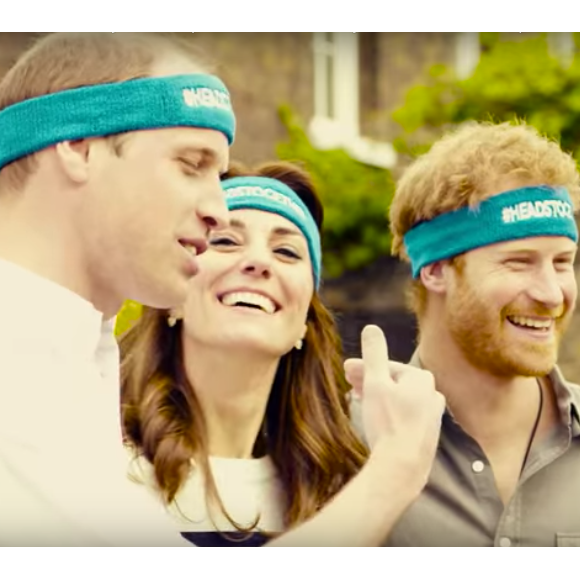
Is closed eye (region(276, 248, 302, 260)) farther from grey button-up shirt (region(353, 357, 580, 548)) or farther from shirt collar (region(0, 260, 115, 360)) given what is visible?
shirt collar (region(0, 260, 115, 360))

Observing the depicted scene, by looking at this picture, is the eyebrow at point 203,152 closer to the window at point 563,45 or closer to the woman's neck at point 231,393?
the woman's neck at point 231,393

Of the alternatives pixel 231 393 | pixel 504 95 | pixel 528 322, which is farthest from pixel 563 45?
pixel 231 393

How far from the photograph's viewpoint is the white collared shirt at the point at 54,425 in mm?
2760

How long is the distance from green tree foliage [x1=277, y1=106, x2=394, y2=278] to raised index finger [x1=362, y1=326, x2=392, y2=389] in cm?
28

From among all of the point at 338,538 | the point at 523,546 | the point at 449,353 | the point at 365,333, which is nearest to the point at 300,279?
the point at 365,333

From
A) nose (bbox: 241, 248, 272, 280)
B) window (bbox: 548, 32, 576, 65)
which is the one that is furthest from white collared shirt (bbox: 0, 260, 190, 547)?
window (bbox: 548, 32, 576, 65)

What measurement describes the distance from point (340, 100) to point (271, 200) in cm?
75

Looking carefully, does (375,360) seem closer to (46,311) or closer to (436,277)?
(436,277)

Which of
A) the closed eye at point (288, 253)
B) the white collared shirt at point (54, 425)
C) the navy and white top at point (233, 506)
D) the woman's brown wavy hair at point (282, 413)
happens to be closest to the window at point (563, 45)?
the woman's brown wavy hair at point (282, 413)

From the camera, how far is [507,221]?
3127 millimetres

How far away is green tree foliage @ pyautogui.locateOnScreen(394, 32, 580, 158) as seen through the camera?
352cm

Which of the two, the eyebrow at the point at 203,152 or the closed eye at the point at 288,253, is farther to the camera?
the closed eye at the point at 288,253

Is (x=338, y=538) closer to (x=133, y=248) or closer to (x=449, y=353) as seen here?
(x=449, y=353)

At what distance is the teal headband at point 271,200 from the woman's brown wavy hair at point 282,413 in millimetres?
22
